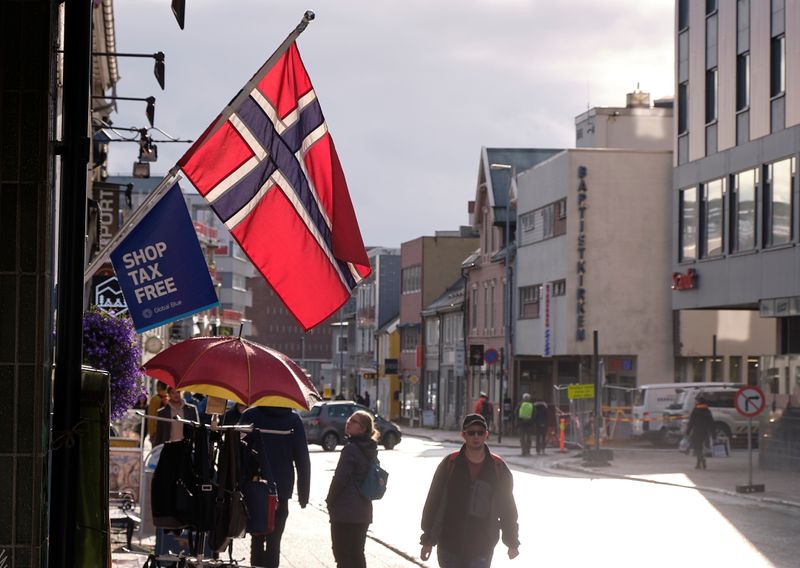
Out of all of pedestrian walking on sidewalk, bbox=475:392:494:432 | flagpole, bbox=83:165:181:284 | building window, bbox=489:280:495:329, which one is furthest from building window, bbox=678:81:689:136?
flagpole, bbox=83:165:181:284

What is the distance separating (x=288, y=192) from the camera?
10.7m

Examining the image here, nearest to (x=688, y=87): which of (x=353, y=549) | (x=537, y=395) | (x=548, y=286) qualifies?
(x=548, y=286)

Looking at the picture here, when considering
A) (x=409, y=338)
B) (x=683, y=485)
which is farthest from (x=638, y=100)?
(x=683, y=485)

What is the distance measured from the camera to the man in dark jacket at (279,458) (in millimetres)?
12453

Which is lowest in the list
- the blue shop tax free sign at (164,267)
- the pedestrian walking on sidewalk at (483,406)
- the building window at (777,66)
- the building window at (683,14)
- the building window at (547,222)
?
the pedestrian walking on sidewalk at (483,406)

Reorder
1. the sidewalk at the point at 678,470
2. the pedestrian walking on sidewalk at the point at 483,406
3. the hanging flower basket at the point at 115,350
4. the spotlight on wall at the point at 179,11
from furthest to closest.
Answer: the pedestrian walking on sidewalk at the point at 483,406
the sidewalk at the point at 678,470
the hanging flower basket at the point at 115,350
the spotlight on wall at the point at 179,11

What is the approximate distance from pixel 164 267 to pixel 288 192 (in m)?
1.04

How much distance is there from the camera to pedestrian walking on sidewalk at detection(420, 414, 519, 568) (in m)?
10.8

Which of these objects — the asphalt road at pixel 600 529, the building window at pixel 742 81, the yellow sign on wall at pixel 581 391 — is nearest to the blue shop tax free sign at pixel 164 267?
the asphalt road at pixel 600 529

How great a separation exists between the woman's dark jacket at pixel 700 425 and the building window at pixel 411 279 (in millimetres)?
53800

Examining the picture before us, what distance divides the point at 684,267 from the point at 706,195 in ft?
8.28

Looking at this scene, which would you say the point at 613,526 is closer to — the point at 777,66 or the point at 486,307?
the point at 777,66

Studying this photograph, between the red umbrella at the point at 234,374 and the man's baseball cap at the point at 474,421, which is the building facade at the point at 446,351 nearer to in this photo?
the red umbrella at the point at 234,374

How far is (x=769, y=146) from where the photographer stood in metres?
37.1
